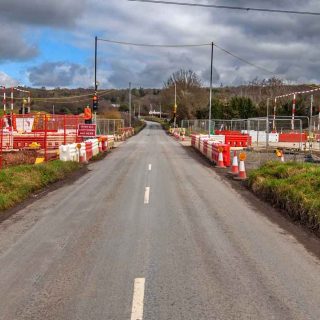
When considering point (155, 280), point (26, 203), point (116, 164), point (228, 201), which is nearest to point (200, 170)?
point (116, 164)

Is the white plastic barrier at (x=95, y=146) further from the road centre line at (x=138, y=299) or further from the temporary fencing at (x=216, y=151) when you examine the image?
the road centre line at (x=138, y=299)

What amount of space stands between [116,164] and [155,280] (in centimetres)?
1874

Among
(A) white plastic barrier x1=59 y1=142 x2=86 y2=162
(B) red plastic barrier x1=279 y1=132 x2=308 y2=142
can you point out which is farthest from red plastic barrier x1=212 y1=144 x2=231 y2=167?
(B) red plastic barrier x1=279 y1=132 x2=308 y2=142

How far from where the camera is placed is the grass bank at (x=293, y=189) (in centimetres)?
1047

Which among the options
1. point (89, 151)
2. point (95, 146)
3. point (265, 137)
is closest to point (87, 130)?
point (95, 146)

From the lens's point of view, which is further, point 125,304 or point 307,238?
point 307,238

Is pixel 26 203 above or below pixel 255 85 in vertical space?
below

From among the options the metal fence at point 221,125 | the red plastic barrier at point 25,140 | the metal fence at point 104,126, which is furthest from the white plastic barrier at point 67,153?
the metal fence at point 221,125

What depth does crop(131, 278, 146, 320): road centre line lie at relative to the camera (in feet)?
16.8

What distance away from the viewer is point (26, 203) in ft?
42.7

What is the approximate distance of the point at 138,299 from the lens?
18.3ft

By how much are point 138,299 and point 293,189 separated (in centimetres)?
734

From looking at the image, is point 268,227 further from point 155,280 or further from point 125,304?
point 125,304

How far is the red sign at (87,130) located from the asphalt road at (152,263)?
56.2 feet
